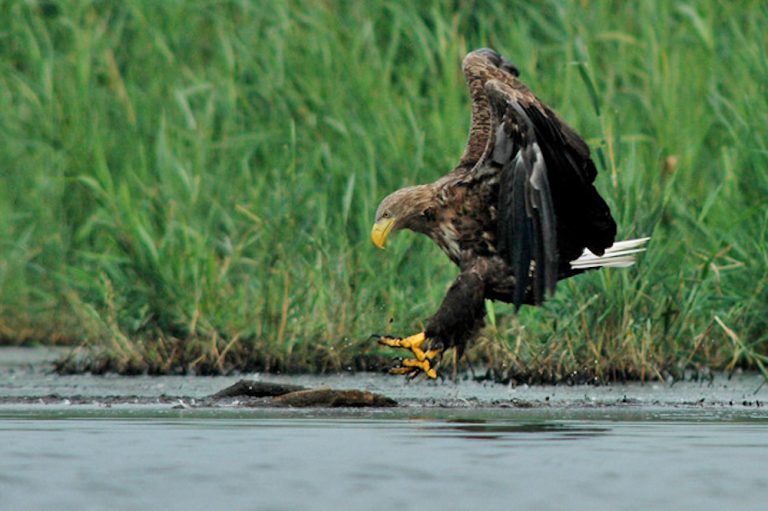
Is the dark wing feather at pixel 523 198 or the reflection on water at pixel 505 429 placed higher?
the dark wing feather at pixel 523 198

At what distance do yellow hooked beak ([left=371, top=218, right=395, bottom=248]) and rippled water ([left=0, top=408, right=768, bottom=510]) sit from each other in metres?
0.76

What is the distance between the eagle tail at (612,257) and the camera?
26.2 feet

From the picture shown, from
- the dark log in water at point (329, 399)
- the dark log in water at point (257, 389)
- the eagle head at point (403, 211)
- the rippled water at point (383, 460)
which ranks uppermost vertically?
the eagle head at point (403, 211)

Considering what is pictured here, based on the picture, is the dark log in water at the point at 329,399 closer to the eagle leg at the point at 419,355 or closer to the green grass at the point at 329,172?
the eagle leg at the point at 419,355

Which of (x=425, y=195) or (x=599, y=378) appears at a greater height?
(x=425, y=195)

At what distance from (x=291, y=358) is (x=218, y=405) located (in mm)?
1409

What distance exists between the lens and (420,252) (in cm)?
980

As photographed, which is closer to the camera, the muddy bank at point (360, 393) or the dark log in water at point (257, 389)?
the muddy bank at point (360, 393)

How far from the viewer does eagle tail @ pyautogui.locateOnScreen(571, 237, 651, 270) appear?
8000mm

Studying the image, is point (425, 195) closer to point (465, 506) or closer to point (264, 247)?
point (264, 247)

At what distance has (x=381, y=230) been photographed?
7.93m

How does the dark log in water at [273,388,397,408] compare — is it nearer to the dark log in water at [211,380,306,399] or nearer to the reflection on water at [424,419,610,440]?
the dark log in water at [211,380,306,399]

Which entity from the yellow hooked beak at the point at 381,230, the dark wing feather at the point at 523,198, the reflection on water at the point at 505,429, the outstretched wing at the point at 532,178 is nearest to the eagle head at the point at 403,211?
the yellow hooked beak at the point at 381,230

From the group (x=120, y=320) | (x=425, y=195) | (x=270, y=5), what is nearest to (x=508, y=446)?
(x=425, y=195)
